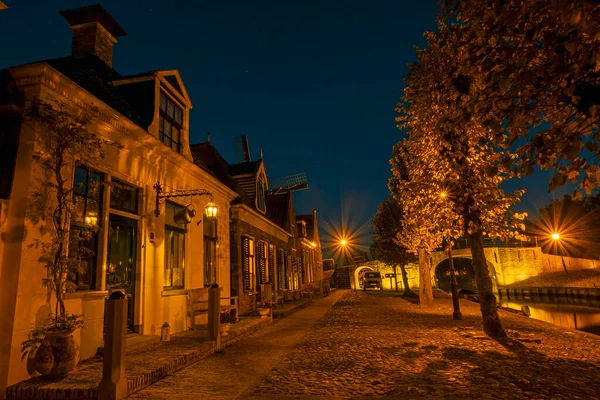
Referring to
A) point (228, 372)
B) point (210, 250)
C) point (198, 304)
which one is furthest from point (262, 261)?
point (228, 372)

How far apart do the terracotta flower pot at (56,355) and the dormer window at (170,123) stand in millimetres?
5712

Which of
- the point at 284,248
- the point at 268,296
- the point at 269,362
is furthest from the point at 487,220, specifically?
the point at 284,248

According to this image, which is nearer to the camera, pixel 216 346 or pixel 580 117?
pixel 580 117

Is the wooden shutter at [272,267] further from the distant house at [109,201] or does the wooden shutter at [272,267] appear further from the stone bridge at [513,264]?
the stone bridge at [513,264]

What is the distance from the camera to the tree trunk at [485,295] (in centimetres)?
913

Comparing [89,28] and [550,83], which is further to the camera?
[89,28]

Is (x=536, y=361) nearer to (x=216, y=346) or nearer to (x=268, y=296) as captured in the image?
(x=216, y=346)

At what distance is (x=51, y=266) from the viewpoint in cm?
567

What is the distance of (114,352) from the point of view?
15.4 ft

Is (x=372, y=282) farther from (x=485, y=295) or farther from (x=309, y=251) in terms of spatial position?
(x=485, y=295)

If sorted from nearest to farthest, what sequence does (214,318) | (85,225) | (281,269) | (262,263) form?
(85,225), (214,318), (262,263), (281,269)

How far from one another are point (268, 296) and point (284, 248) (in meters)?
7.50

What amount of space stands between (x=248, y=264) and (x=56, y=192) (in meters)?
10.3

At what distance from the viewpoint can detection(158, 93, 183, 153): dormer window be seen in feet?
31.9
